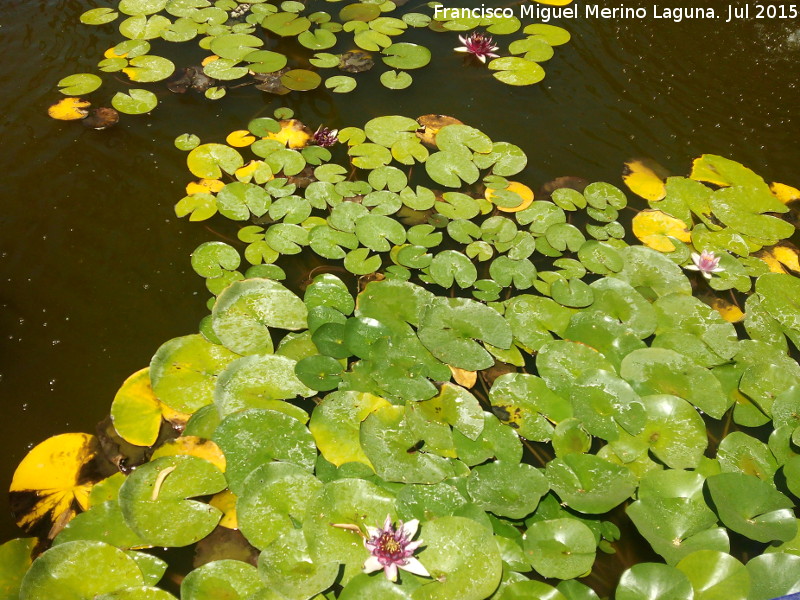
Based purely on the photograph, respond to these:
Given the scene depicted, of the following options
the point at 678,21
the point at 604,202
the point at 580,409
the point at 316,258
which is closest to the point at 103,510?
the point at 316,258

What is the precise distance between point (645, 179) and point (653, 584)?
1.93 meters

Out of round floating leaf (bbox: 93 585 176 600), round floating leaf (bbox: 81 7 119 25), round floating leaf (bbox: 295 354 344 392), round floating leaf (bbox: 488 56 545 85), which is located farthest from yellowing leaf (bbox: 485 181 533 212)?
round floating leaf (bbox: 81 7 119 25)

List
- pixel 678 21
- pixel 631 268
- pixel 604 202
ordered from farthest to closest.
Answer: pixel 678 21, pixel 604 202, pixel 631 268

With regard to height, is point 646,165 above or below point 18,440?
above

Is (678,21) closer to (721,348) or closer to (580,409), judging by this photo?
(721,348)

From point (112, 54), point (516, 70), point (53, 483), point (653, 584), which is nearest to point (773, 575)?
point (653, 584)

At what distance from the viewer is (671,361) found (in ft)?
6.72

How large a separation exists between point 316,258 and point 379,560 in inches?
51.2

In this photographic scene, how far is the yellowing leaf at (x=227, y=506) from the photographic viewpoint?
1736 millimetres

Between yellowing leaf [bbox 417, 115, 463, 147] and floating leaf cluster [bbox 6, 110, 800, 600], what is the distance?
44cm

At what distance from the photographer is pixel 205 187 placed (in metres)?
2.61

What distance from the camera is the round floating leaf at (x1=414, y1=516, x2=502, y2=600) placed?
5.01 feet

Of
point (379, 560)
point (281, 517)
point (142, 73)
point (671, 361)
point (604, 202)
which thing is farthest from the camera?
point (142, 73)

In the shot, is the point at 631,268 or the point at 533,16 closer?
the point at 631,268
